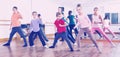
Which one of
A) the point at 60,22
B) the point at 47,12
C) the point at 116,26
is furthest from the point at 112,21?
the point at 60,22

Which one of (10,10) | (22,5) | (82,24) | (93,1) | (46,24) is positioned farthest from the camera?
(93,1)

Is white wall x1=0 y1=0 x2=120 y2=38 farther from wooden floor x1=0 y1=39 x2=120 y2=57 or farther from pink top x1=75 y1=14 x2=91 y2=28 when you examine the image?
pink top x1=75 y1=14 x2=91 y2=28

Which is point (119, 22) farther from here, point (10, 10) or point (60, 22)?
point (60, 22)

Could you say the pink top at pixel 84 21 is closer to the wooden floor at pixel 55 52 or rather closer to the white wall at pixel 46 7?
the wooden floor at pixel 55 52

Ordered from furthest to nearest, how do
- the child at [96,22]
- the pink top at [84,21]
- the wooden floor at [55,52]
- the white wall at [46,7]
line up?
the white wall at [46,7] < the child at [96,22] < the pink top at [84,21] < the wooden floor at [55,52]

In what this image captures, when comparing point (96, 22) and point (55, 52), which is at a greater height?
point (96, 22)

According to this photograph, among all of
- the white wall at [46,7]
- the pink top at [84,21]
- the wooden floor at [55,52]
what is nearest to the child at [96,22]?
the wooden floor at [55,52]

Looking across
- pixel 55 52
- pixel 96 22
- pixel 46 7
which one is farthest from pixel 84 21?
pixel 46 7

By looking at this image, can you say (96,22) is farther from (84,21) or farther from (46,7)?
(46,7)

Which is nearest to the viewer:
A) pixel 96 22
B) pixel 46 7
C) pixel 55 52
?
pixel 55 52

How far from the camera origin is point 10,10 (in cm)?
1185

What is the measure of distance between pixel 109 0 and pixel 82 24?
1238 centimetres

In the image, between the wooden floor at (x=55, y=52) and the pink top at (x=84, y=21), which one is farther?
the pink top at (x=84, y=21)

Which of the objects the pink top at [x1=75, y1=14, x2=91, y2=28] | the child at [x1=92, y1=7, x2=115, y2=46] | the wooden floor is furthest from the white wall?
the pink top at [x1=75, y1=14, x2=91, y2=28]
